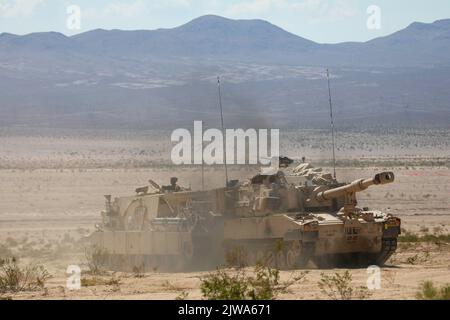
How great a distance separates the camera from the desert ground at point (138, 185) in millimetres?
21078

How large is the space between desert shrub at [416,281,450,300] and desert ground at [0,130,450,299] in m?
0.24

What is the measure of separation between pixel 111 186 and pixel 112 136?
174 ft

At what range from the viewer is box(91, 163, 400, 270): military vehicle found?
2438 centimetres

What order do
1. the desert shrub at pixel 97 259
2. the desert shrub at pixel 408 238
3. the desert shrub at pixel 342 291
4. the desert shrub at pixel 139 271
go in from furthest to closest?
the desert shrub at pixel 408 238 → the desert shrub at pixel 97 259 → the desert shrub at pixel 139 271 → the desert shrub at pixel 342 291

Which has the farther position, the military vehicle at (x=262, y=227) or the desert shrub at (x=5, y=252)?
the desert shrub at (x=5, y=252)

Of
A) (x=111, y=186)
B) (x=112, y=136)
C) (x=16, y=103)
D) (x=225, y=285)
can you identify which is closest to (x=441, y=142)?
(x=112, y=136)

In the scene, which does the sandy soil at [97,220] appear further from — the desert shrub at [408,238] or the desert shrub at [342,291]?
the desert shrub at [408,238]

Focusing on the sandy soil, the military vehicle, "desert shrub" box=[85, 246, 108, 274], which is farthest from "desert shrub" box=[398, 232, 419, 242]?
"desert shrub" box=[85, 246, 108, 274]

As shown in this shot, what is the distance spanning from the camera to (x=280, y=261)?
978 inches

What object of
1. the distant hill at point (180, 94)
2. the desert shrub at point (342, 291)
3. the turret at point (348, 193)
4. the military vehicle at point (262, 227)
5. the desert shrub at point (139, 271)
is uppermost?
the distant hill at point (180, 94)

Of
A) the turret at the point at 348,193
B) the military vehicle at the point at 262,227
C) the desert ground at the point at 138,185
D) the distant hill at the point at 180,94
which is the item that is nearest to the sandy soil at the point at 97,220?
the desert ground at the point at 138,185

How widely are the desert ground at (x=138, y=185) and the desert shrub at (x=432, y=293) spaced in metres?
0.24
